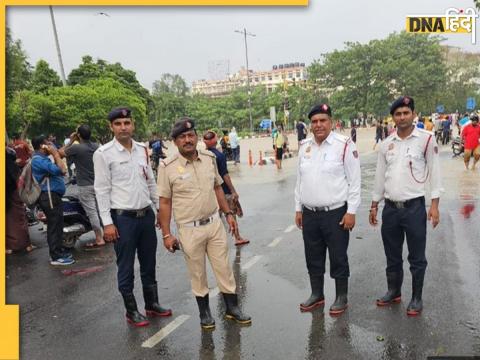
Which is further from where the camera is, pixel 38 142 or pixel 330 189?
pixel 38 142

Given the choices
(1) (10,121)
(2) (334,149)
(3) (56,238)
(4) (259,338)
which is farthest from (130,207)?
(1) (10,121)

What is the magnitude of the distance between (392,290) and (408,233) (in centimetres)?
63

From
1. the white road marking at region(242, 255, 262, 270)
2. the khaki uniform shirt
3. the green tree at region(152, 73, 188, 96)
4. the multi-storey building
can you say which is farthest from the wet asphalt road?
the multi-storey building

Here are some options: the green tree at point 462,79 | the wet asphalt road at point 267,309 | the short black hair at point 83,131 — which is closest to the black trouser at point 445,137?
the wet asphalt road at point 267,309

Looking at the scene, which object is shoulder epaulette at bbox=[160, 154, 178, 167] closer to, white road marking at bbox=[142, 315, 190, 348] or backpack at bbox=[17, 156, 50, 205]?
white road marking at bbox=[142, 315, 190, 348]

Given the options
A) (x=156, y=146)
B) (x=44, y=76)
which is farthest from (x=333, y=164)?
(x=44, y=76)

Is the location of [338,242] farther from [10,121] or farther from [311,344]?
[10,121]

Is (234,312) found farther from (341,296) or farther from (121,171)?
(121,171)

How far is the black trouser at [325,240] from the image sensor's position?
13.7 feet

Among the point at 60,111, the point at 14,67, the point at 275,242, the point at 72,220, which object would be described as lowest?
the point at 275,242

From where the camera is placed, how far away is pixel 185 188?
3984mm

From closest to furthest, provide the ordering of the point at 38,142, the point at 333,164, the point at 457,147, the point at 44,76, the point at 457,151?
the point at 333,164
the point at 38,142
the point at 457,151
the point at 457,147
the point at 44,76

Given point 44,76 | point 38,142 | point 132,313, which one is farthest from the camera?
point 44,76

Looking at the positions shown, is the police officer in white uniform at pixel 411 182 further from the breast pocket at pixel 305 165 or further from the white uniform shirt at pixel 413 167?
the breast pocket at pixel 305 165
